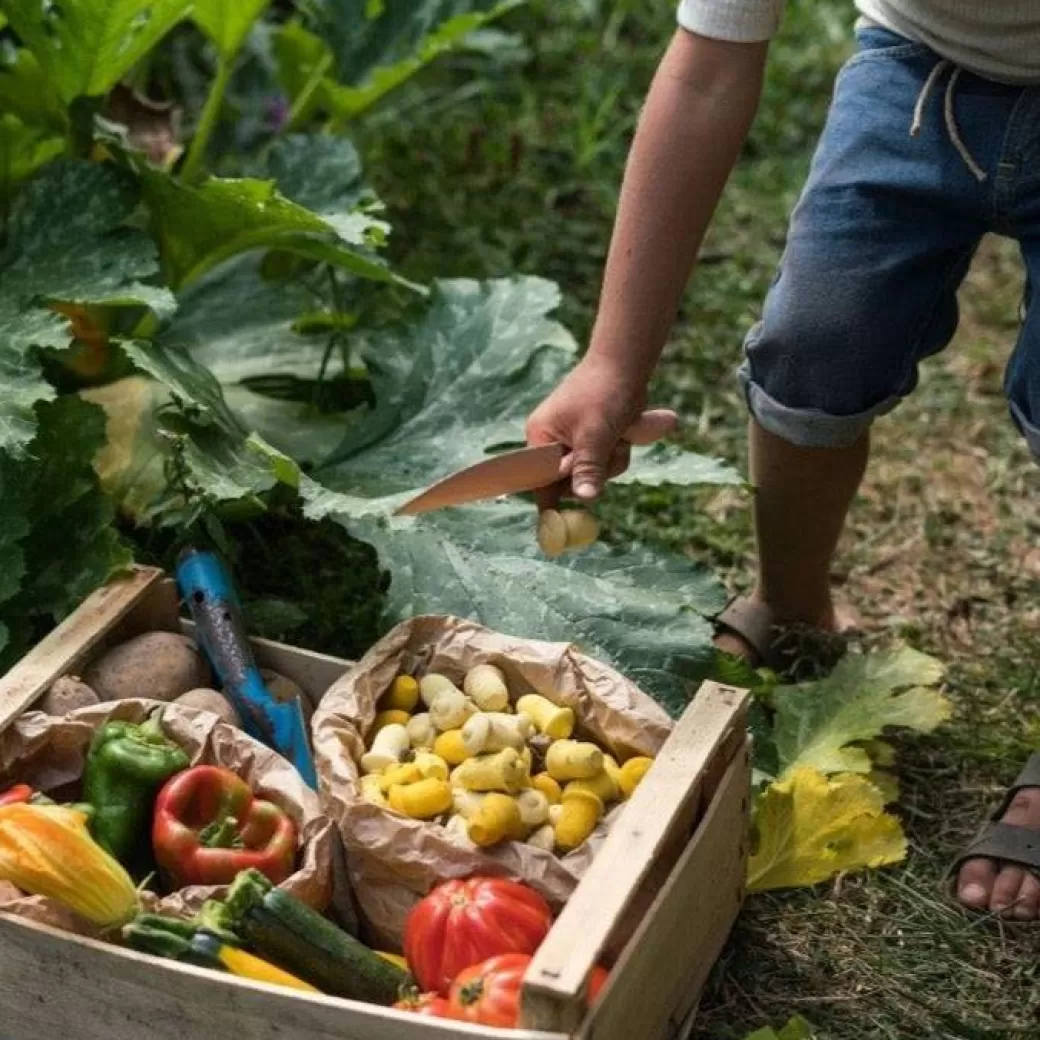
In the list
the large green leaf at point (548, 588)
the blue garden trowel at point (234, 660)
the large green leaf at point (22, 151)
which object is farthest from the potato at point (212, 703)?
the large green leaf at point (22, 151)

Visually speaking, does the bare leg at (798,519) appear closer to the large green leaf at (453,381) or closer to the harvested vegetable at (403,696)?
the large green leaf at (453,381)

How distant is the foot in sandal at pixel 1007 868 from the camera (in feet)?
7.00

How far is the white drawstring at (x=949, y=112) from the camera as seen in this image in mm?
2092

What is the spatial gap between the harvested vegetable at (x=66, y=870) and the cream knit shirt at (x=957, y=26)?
1.01m

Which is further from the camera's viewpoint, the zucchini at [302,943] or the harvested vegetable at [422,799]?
the harvested vegetable at [422,799]

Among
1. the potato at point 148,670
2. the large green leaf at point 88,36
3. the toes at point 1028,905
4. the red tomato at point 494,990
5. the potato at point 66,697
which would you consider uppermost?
the large green leaf at point 88,36

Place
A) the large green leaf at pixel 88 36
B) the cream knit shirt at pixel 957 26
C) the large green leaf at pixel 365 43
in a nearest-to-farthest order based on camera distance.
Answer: the cream knit shirt at pixel 957 26 → the large green leaf at pixel 88 36 → the large green leaf at pixel 365 43

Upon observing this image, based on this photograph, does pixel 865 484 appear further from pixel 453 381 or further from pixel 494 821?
pixel 494 821

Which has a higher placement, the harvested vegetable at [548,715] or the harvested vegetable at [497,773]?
the harvested vegetable at [497,773]

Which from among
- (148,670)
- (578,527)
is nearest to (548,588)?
(578,527)

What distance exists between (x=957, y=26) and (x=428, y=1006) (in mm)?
1172

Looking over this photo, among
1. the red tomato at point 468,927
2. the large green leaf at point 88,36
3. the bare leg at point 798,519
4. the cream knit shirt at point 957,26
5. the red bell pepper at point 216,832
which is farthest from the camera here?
the large green leaf at point 88,36

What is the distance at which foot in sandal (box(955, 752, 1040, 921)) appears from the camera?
2.13 metres

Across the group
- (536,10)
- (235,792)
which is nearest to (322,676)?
(235,792)
